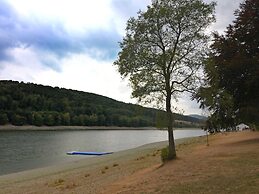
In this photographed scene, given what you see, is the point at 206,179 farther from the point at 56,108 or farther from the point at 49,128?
the point at 56,108

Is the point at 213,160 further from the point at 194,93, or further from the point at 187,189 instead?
the point at 187,189

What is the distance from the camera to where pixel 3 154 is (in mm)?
51000

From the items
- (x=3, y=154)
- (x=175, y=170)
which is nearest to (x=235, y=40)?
(x=175, y=170)

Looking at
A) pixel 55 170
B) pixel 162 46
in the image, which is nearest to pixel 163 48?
pixel 162 46

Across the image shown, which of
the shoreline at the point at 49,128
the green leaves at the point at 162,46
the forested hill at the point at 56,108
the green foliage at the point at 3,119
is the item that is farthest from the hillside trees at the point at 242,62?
the green foliage at the point at 3,119

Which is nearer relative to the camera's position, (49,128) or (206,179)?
(206,179)

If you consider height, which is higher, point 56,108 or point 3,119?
point 56,108

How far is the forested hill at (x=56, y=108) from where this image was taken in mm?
136875

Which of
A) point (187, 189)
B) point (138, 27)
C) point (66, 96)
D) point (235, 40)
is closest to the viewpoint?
point (187, 189)

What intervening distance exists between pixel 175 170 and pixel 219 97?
8.64m

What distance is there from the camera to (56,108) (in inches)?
6201

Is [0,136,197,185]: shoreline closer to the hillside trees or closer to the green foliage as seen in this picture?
the hillside trees

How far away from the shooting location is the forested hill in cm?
13688

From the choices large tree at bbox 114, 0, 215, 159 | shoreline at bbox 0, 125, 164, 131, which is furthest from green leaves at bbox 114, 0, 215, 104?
shoreline at bbox 0, 125, 164, 131
